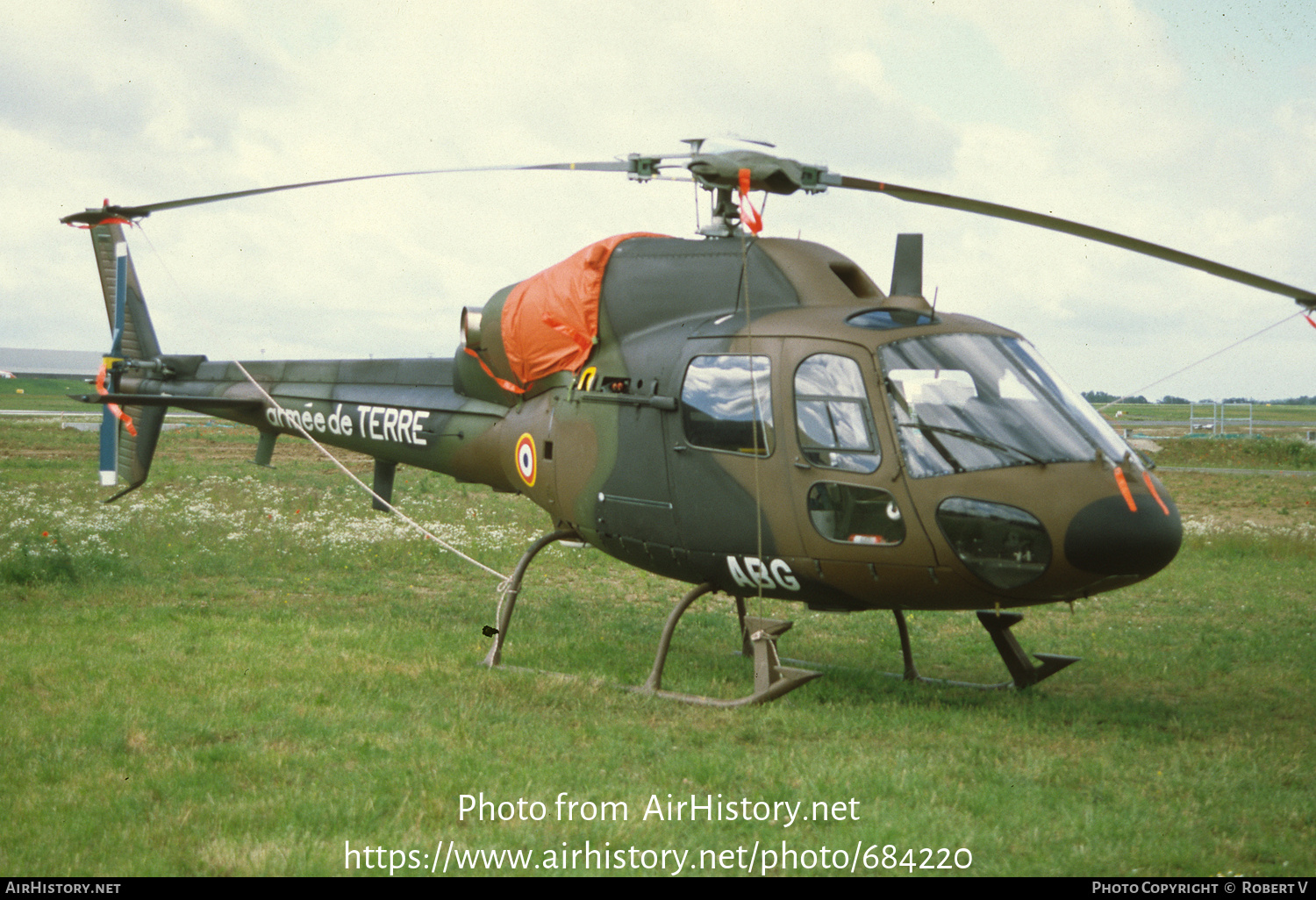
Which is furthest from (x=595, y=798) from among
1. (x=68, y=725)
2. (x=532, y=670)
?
(x=68, y=725)

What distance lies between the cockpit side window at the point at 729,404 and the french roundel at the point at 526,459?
195 cm

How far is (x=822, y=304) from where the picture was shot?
752cm

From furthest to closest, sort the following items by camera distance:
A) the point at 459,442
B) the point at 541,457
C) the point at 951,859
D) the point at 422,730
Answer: the point at 459,442 < the point at 541,457 < the point at 422,730 < the point at 951,859

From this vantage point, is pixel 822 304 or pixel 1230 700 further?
pixel 1230 700

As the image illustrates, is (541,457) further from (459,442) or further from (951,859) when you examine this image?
(951,859)

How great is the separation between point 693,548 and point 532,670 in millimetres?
1800

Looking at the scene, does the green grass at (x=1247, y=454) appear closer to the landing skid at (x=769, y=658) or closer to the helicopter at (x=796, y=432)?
the landing skid at (x=769, y=658)

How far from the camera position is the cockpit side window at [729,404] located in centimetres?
714

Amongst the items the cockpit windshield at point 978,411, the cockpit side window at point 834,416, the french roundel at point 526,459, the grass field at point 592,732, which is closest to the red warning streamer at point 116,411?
the grass field at point 592,732

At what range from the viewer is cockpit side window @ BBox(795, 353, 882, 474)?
675 centimetres

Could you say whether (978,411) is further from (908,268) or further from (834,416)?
(908,268)

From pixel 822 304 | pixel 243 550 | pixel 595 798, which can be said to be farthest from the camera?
pixel 243 550

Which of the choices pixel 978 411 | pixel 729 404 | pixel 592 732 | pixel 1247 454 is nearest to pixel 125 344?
pixel 729 404

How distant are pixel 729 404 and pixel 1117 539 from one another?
262 cm
